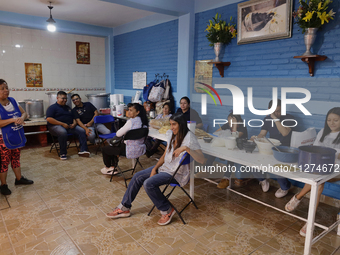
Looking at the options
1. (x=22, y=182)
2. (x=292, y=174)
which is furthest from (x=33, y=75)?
(x=292, y=174)

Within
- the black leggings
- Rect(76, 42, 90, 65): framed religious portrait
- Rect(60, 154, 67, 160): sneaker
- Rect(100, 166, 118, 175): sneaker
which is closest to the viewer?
the black leggings

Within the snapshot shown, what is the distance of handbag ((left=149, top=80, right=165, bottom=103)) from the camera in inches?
224

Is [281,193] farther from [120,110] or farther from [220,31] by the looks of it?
[120,110]

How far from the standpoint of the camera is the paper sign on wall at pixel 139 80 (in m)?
6.62

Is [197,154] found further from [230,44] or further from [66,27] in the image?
[66,27]

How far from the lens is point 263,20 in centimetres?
393

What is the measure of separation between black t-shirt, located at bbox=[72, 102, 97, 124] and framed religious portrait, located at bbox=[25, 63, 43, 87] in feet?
5.77

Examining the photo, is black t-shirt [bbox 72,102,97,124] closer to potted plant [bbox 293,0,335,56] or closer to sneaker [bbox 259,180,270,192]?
sneaker [bbox 259,180,270,192]

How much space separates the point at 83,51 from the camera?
746cm

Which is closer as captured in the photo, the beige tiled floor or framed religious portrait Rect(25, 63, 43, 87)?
the beige tiled floor

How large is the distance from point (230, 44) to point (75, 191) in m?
3.43

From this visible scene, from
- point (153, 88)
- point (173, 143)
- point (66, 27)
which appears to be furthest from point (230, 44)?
point (66, 27)

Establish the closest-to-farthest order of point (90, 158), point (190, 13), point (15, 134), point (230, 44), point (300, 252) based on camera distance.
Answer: point (300, 252)
point (15, 134)
point (230, 44)
point (190, 13)
point (90, 158)

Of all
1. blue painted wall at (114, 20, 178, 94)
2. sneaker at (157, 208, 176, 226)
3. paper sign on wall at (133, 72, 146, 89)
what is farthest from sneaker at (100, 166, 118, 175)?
paper sign on wall at (133, 72, 146, 89)
